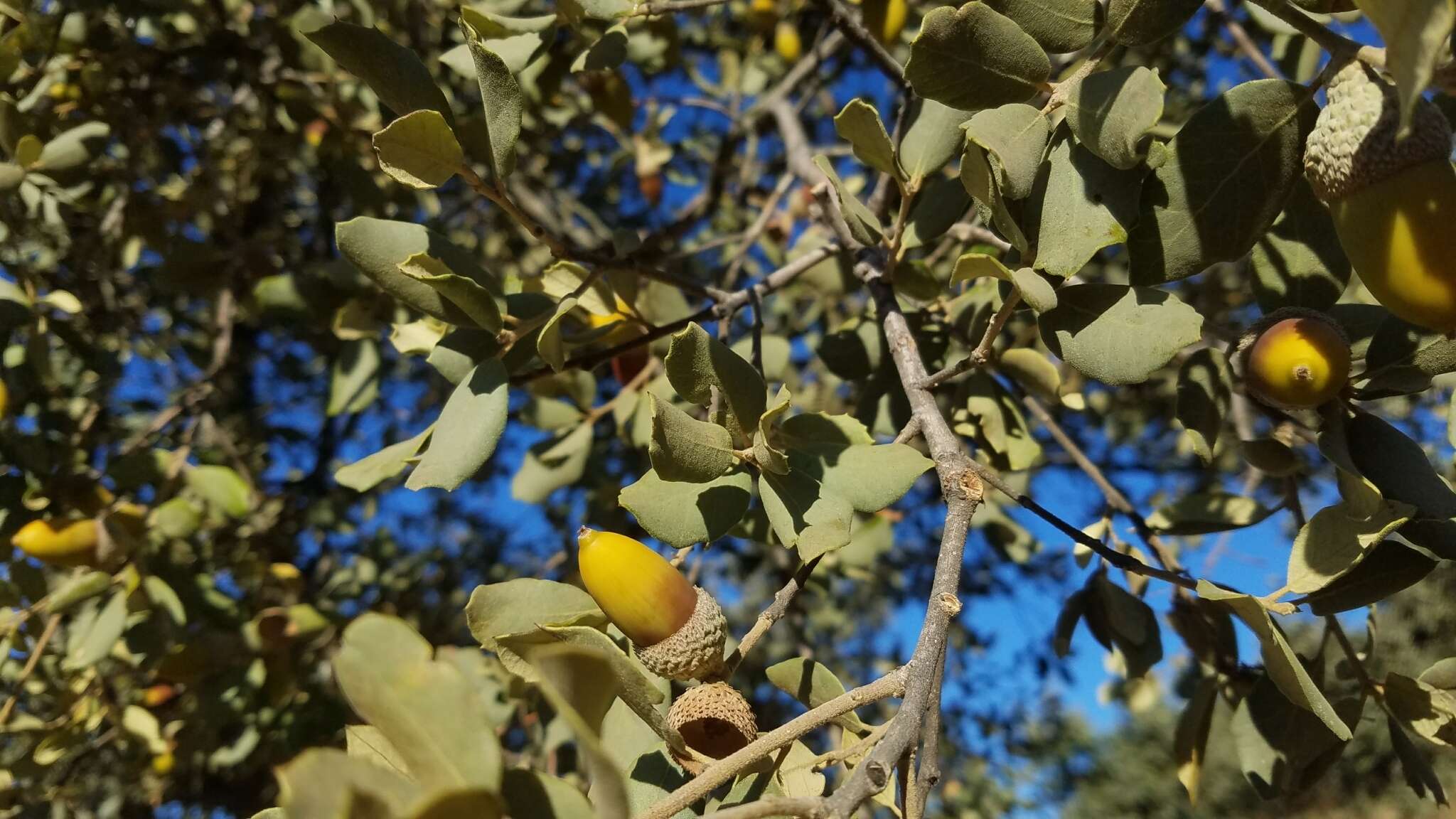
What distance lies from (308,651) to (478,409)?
1819mm

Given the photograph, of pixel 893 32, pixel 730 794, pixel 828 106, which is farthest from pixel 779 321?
pixel 730 794

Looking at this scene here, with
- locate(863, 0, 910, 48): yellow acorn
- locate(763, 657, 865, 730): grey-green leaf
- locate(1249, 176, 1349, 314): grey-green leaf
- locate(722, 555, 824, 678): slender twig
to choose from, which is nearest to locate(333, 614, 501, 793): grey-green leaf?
locate(722, 555, 824, 678): slender twig

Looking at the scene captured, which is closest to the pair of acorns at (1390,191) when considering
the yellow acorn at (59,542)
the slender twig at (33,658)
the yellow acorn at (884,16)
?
the yellow acorn at (884,16)

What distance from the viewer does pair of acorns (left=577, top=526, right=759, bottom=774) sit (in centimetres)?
92

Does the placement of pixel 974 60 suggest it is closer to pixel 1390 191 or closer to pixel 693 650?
pixel 1390 191

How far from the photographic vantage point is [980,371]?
1414 mm

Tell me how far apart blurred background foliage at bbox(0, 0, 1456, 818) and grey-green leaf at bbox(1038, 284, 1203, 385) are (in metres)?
0.28

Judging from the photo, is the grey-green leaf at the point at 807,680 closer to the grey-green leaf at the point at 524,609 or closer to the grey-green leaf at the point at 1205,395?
the grey-green leaf at the point at 524,609

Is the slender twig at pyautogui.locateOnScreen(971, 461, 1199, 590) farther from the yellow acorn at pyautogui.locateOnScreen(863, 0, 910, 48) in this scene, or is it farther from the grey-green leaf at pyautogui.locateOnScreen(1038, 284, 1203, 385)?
the yellow acorn at pyautogui.locateOnScreen(863, 0, 910, 48)

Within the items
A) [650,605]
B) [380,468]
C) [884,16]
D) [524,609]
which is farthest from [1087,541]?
[884,16]

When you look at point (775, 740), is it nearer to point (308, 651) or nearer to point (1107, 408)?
point (308, 651)

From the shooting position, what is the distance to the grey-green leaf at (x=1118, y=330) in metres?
0.89

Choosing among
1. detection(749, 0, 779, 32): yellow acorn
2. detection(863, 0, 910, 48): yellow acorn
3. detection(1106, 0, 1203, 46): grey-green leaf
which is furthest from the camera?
detection(749, 0, 779, 32): yellow acorn

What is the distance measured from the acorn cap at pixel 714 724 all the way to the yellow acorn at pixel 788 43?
286 cm
